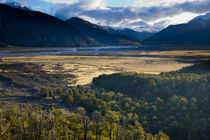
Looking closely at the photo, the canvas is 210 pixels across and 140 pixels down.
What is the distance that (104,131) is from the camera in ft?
33.3

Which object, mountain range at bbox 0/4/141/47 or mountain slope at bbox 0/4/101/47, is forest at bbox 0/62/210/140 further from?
mountain slope at bbox 0/4/101/47

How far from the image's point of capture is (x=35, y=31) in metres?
138

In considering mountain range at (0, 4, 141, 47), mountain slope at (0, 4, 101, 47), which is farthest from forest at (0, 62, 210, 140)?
mountain slope at (0, 4, 101, 47)

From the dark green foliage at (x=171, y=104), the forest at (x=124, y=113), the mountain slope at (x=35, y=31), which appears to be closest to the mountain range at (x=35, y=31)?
the mountain slope at (x=35, y=31)

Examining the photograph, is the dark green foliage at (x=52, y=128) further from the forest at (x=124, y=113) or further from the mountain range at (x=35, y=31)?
the mountain range at (x=35, y=31)

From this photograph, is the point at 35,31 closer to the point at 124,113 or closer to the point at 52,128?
the point at 124,113

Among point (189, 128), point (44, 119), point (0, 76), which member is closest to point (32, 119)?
point (44, 119)

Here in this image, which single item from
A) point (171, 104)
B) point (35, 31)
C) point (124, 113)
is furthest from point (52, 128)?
point (35, 31)

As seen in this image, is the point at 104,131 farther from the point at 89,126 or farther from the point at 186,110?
the point at 186,110

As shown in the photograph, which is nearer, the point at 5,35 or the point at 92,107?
the point at 92,107

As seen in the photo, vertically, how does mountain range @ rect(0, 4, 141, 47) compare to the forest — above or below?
above

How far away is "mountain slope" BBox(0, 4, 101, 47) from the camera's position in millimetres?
125750

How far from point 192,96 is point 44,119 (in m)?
14.5

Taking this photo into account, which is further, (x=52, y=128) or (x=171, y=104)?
(x=171, y=104)
